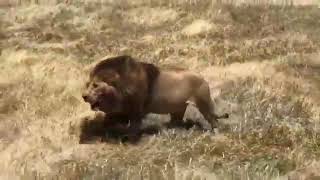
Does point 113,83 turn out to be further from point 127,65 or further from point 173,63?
point 173,63

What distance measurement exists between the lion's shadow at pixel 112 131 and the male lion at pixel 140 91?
42mm

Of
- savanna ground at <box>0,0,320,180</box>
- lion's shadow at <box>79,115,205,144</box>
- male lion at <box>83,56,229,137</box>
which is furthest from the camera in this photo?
lion's shadow at <box>79,115,205,144</box>

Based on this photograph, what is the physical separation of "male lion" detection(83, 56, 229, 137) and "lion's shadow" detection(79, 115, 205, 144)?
0.04 m

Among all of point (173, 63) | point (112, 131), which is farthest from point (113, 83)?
point (173, 63)

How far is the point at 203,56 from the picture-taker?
3941 mm

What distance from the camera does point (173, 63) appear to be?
12.6 feet

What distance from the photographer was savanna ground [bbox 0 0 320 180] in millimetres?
2557

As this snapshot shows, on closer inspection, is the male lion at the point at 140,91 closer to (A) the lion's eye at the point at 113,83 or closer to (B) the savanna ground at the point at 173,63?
(A) the lion's eye at the point at 113,83

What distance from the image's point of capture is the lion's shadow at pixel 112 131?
2.82m

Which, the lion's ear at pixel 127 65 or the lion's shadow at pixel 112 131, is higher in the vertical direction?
the lion's ear at pixel 127 65

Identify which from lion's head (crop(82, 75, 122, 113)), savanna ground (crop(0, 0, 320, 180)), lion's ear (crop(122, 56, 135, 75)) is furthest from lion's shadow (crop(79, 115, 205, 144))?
Answer: lion's ear (crop(122, 56, 135, 75))

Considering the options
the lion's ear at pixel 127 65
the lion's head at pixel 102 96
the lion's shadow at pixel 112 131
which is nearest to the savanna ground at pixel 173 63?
the lion's shadow at pixel 112 131

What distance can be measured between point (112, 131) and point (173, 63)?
3.58 feet

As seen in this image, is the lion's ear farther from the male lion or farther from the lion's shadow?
the lion's shadow
